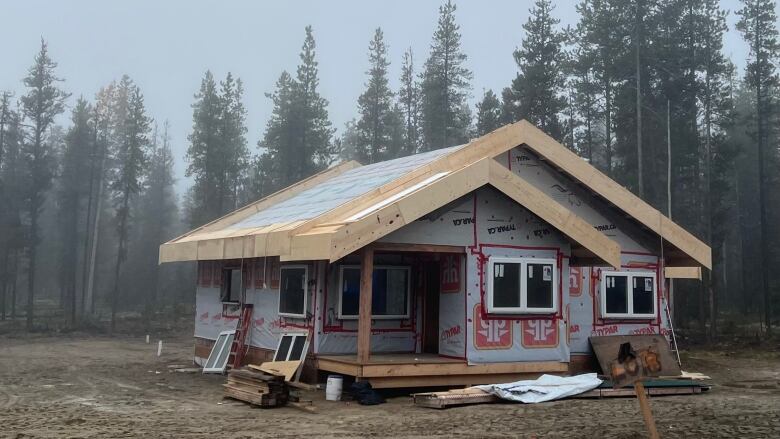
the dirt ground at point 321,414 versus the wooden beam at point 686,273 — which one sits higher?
the wooden beam at point 686,273

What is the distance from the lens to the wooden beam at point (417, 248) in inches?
462

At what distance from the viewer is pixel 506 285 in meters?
12.8

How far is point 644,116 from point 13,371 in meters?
27.6

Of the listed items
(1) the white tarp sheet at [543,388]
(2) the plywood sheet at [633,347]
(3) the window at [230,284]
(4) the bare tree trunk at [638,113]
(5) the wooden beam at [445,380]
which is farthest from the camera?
(4) the bare tree trunk at [638,113]

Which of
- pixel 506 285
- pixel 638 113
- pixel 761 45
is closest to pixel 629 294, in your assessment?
pixel 506 285

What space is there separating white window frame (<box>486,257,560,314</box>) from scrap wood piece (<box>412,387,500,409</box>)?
1.73 metres

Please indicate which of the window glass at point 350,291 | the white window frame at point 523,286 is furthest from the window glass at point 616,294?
the window glass at point 350,291

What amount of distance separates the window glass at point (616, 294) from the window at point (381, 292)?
15.4 ft

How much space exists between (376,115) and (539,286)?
32.7 metres

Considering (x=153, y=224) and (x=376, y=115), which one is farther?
(x=153, y=224)

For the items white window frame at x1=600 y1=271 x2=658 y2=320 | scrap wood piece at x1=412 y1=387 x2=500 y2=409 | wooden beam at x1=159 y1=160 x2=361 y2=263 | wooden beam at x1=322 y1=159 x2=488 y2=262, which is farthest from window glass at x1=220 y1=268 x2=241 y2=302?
white window frame at x1=600 y1=271 x2=658 y2=320

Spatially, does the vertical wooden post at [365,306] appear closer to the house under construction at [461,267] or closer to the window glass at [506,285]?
the house under construction at [461,267]

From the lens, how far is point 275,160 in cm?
4334

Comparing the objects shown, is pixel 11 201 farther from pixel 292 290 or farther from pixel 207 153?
pixel 292 290
